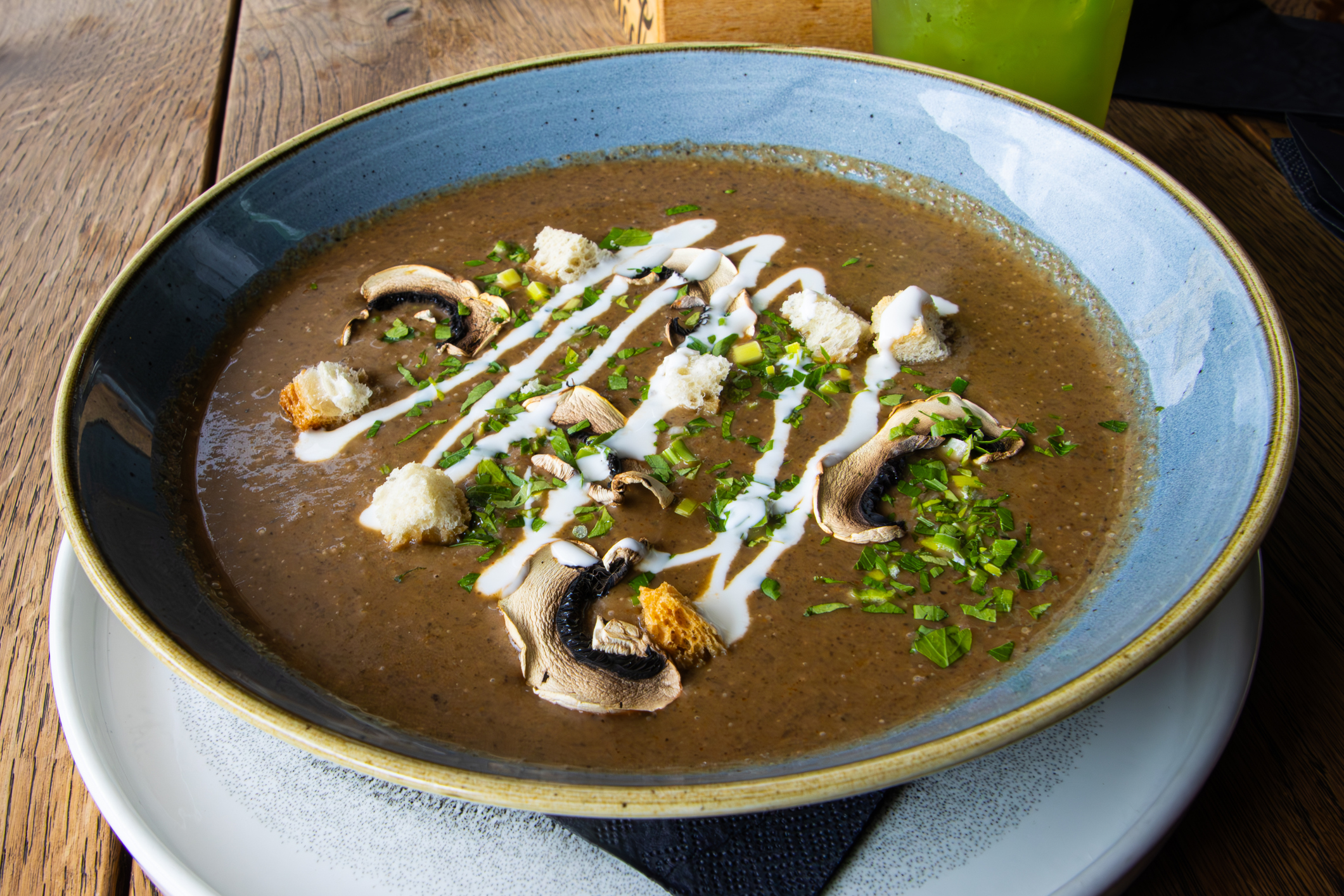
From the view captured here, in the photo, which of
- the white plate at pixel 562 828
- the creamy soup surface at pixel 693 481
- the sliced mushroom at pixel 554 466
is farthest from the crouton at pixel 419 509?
the white plate at pixel 562 828

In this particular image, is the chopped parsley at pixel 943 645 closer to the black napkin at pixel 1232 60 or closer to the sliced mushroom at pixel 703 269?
the sliced mushroom at pixel 703 269

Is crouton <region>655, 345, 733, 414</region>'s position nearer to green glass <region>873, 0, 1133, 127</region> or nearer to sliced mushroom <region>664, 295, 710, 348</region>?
sliced mushroom <region>664, 295, 710, 348</region>

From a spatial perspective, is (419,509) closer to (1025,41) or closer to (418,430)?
(418,430)

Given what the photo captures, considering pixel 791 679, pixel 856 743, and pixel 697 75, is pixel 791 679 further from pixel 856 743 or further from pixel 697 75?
pixel 697 75

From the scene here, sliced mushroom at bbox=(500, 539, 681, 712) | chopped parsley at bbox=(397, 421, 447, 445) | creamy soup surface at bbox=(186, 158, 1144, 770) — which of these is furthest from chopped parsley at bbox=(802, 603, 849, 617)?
chopped parsley at bbox=(397, 421, 447, 445)

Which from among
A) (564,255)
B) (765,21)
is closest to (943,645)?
(564,255)

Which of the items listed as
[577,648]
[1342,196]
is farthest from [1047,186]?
[577,648]
